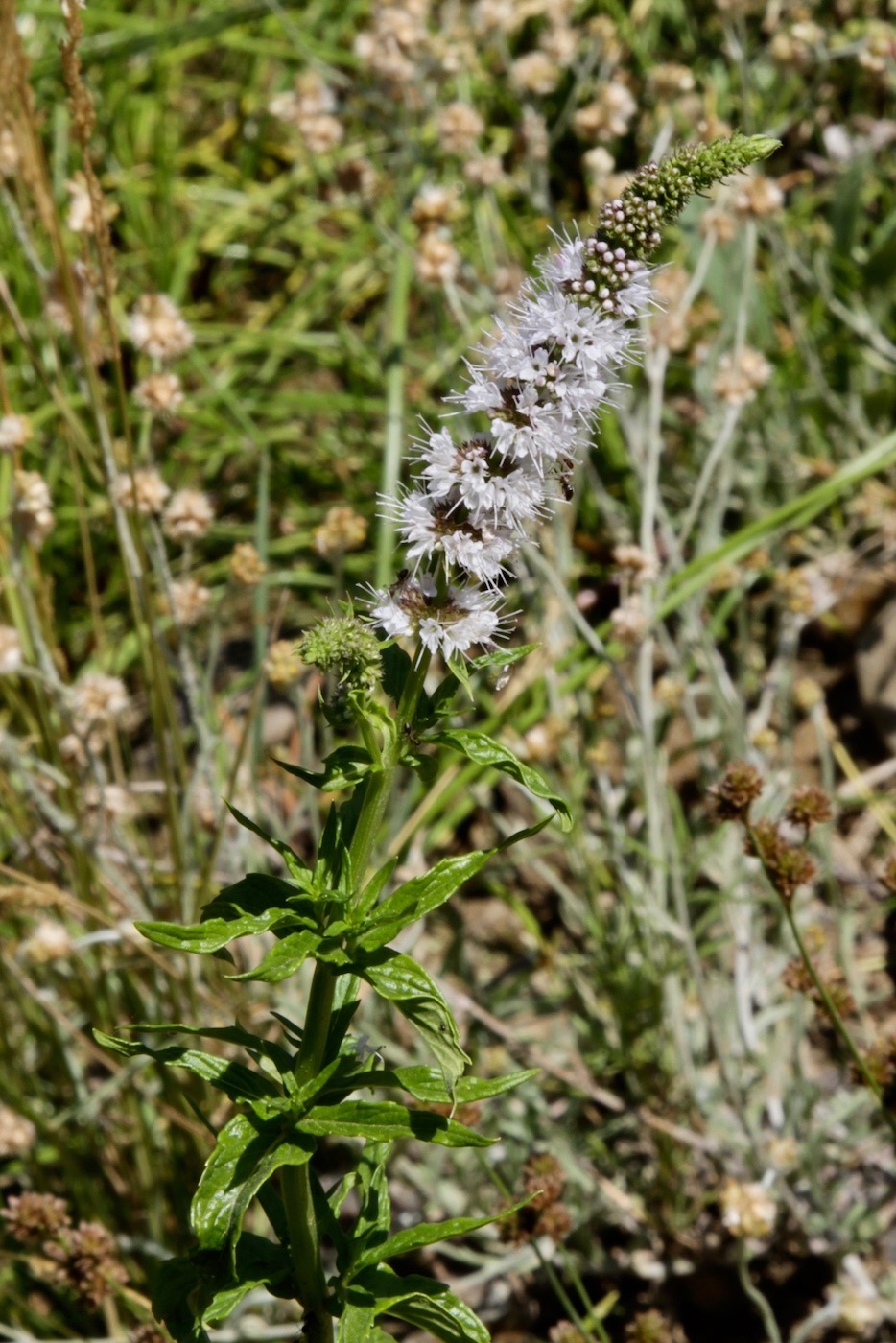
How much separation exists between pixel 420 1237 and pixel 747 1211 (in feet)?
2.57

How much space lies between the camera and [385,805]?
1291 mm

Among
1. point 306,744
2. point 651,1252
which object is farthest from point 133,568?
point 651,1252

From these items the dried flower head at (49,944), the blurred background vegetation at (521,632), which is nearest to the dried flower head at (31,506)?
the blurred background vegetation at (521,632)

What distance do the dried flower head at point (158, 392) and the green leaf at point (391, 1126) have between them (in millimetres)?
1198

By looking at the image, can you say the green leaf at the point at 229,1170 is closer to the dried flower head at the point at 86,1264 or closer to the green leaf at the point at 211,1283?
the green leaf at the point at 211,1283

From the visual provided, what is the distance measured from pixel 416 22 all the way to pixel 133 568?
1330 millimetres

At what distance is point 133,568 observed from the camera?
6.95ft

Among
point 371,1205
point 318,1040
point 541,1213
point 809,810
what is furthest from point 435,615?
point 541,1213

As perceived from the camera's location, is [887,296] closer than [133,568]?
No

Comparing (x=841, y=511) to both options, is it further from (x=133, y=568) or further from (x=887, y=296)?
(x=133, y=568)

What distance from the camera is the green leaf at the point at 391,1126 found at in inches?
49.6

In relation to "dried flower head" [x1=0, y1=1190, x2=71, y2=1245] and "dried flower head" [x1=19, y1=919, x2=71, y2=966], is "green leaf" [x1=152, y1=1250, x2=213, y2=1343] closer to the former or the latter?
"dried flower head" [x1=0, y1=1190, x2=71, y2=1245]

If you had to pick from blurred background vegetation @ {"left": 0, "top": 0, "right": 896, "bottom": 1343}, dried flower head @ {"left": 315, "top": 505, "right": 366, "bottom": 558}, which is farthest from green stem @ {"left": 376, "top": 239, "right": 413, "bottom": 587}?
dried flower head @ {"left": 315, "top": 505, "right": 366, "bottom": 558}

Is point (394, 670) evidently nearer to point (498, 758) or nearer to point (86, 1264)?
point (498, 758)
